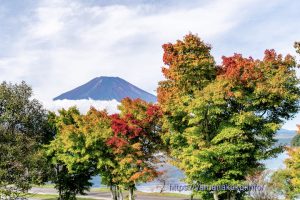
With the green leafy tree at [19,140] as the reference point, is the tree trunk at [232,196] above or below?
below

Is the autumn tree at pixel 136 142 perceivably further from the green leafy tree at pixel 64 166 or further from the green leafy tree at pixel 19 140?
the green leafy tree at pixel 64 166

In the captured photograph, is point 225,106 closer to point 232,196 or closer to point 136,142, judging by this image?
point 232,196

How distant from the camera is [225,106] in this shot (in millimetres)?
30422

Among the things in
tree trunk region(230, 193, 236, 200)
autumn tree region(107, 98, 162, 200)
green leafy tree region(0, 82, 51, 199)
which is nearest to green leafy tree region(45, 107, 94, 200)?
green leafy tree region(0, 82, 51, 199)

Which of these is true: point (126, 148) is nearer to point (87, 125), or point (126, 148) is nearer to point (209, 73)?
point (87, 125)

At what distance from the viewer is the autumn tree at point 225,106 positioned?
2919cm

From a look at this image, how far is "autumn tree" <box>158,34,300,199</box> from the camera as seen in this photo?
95.8 feet

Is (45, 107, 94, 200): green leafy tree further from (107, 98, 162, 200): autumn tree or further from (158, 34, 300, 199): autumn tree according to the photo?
(158, 34, 300, 199): autumn tree

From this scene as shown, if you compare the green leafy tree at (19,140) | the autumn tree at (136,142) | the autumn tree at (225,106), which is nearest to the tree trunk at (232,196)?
the autumn tree at (225,106)

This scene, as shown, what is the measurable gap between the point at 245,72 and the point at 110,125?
13826 mm

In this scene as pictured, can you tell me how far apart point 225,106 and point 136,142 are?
9.53m

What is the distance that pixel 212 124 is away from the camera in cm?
3106

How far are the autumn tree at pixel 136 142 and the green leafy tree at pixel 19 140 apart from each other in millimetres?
6551

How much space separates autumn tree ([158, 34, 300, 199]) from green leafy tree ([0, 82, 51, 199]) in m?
10.6
